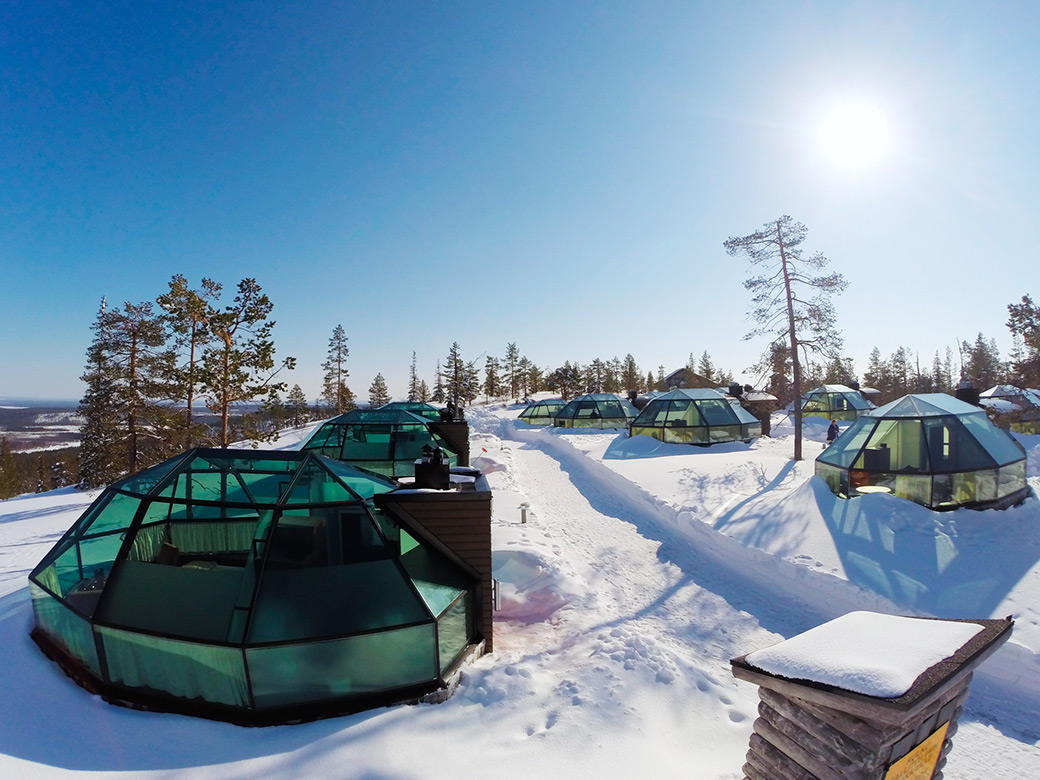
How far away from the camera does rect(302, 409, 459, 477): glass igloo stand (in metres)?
13.6

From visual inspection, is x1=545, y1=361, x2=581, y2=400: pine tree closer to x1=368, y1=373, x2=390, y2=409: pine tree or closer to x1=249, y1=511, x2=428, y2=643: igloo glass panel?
x1=368, y1=373, x2=390, y2=409: pine tree

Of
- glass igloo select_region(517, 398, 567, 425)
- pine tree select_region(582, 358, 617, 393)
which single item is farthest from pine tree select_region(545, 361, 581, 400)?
glass igloo select_region(517, 398, 567, 425)

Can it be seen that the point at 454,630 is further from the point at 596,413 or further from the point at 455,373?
the point at 455,373

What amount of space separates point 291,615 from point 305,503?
3.14ft

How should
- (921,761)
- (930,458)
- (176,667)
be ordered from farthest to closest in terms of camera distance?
(930,458) < (176,667) < (921,761)

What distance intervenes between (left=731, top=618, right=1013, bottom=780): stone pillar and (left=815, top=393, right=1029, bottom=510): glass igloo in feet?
25.0

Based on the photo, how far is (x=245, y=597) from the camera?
392 cm

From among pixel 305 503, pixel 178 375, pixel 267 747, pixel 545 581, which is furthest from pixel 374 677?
pixel 178 375

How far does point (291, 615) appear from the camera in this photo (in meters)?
3.91

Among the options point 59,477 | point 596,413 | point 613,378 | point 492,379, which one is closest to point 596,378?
point 613,378

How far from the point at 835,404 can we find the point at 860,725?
36.9 m

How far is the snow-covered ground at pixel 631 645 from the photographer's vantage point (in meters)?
3.40

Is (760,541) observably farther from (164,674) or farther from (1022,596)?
(164,674)

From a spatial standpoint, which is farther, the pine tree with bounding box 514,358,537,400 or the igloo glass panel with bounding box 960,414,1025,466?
the pine tree with bounding box 514,358,537,400
